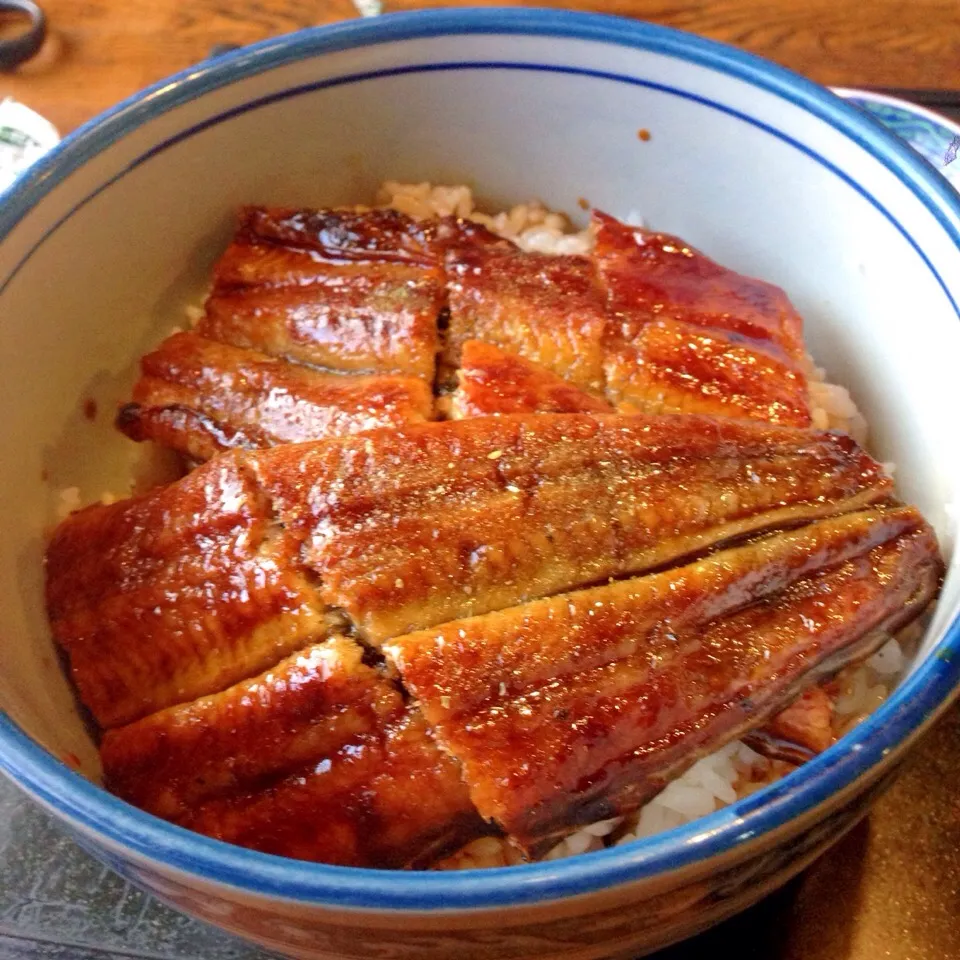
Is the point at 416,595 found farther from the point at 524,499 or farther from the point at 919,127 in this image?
the point at 919,127

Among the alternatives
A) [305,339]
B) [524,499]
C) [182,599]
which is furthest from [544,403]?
[182,599]

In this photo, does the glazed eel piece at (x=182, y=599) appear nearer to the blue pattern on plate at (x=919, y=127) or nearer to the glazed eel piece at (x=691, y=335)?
the glazed eel piece at (x=691, y=335)

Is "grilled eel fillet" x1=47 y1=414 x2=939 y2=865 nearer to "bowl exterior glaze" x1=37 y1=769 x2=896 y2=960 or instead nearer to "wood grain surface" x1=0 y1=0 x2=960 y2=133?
"bowl exterior glaze" x1=37 y1=769 x2=896 y2=960

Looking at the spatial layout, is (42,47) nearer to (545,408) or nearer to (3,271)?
(3,271)

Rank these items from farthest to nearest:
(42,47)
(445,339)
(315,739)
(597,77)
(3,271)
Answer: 1. (42,47)
2. (597,77)
3. (445,339)
4. (3,271)
5. (315,739)

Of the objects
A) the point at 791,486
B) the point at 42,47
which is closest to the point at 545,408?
the point at 791,486
